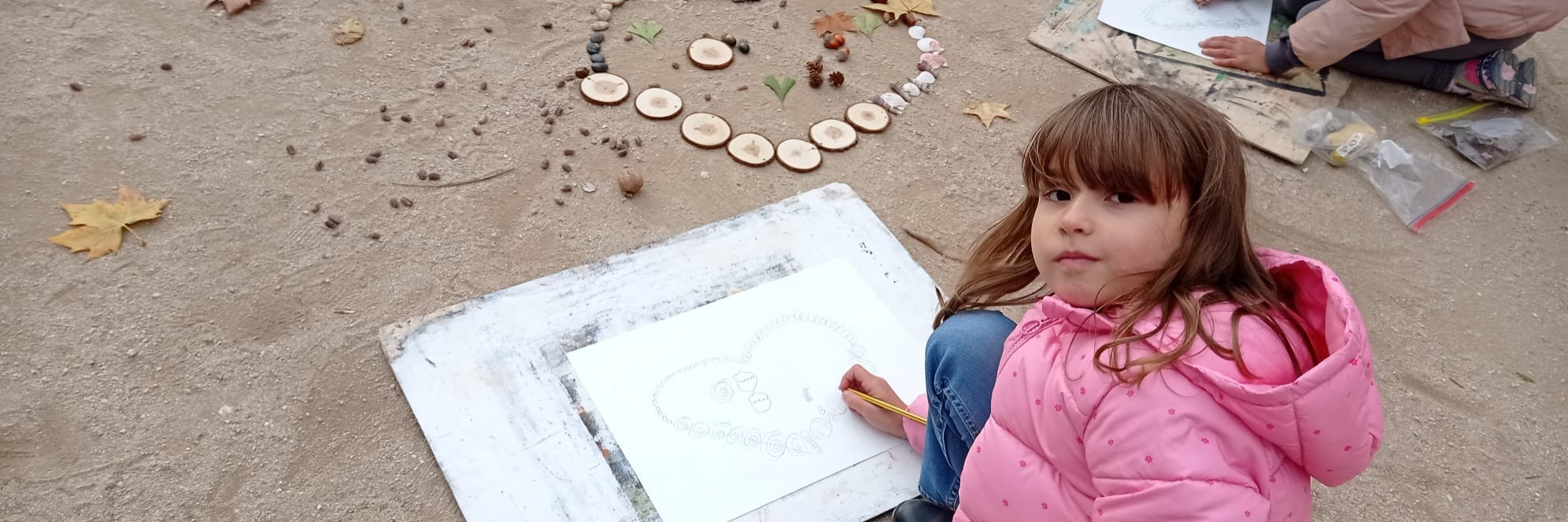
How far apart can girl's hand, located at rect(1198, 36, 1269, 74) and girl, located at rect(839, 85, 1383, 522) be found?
175cm

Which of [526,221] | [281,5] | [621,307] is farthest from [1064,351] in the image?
[281,5]

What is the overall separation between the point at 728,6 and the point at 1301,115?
153 cm

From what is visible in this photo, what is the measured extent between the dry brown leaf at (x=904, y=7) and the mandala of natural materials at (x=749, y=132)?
20 centimetres

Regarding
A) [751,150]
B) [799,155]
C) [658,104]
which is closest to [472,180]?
[658,104]

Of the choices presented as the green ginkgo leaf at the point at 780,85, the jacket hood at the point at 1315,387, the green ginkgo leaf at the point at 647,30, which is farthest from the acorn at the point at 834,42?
the jacket hood at the point at 1315,387

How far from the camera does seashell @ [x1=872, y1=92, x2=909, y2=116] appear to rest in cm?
250

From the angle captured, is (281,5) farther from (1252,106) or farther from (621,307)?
(1252,106)

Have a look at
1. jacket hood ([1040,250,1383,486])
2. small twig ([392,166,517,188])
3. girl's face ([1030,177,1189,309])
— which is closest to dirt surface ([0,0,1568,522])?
small twig ([392,166,517,188])

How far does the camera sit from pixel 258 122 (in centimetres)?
224

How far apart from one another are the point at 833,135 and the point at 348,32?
1.22 m

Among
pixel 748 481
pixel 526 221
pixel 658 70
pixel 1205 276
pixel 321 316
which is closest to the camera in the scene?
pixel 1205 276

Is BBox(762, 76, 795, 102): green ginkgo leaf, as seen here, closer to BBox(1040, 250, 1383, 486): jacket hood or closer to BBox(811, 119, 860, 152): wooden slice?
BBox(811, 119, 860, 152): wooden slice

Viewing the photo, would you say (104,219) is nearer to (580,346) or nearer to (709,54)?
(580,346)

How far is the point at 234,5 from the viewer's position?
8.18 feet
